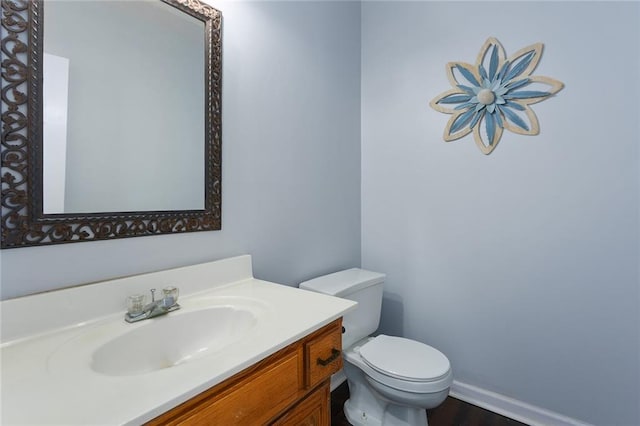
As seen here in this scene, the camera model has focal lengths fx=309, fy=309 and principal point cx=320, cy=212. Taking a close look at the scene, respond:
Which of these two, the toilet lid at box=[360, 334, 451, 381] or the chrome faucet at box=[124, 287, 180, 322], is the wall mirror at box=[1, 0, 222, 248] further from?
the toilet lid at box=[360, 334, 451, 381]

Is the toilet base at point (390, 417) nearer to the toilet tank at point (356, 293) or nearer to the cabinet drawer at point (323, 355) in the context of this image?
the toilet tank at point (356, 293)

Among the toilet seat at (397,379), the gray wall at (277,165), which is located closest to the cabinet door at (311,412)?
the toilet seat at (397,379)

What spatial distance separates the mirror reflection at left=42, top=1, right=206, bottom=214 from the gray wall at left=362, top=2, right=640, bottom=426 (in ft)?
4.21

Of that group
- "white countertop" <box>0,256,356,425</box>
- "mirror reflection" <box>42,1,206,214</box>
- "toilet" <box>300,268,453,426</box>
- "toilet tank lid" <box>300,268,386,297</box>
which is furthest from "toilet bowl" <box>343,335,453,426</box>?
"mirror reflection" <box>42,1,206,214</box>

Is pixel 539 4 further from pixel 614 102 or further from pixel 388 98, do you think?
pixel 388 98

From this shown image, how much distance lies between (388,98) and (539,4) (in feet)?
2.84

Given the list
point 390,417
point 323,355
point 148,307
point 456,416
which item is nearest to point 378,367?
point 390,417

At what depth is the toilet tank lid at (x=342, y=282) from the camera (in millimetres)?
1552

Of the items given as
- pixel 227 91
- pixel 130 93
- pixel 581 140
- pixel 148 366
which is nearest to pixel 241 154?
pixel 227 91

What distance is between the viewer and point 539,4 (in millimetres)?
1551

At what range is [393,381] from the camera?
1.35 m

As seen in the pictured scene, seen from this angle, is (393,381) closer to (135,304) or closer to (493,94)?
(135,304)

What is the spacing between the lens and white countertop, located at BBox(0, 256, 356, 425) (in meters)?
0.53

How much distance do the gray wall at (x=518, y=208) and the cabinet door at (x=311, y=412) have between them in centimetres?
112
